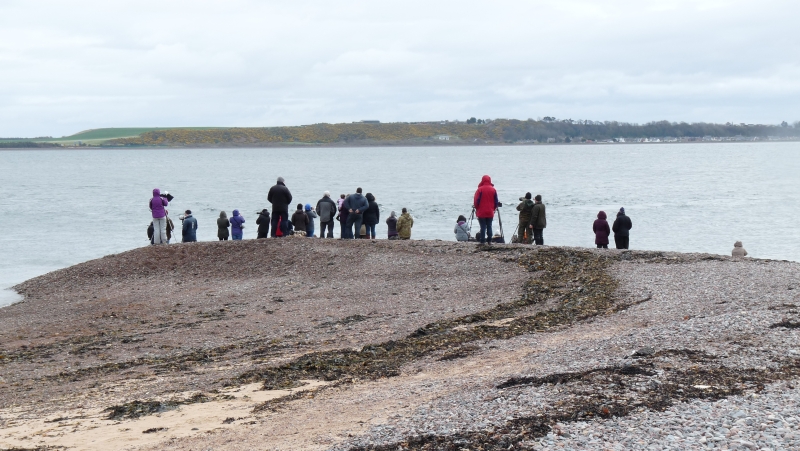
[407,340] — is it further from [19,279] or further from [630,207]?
[630,207]

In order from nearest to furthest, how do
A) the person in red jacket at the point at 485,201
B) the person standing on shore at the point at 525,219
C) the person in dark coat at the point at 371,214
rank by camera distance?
the person in red jacket at the point at 485,201 < the person standing on shore at the point at 525,219 < the person in dark coat at the point at 371,214

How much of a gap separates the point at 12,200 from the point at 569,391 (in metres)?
63.4

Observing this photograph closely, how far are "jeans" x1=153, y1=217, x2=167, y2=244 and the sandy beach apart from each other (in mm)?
2496

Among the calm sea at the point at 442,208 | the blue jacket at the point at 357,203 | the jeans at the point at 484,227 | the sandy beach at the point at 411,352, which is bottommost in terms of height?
the calm sea at the point at 442,208

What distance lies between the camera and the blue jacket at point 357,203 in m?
22.6

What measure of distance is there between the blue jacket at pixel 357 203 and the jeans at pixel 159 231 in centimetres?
485

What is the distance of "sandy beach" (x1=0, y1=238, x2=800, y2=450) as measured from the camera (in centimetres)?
745

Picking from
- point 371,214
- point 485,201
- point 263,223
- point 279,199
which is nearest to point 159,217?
point 263,223

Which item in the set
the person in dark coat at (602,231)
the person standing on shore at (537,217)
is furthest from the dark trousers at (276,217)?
the person in dark coat at (602,231)

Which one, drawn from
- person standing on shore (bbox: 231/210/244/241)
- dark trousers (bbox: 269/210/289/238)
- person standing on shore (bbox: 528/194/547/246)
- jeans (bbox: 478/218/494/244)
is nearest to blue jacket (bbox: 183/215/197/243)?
person standing on shore (bbox: 231/210/244/241)

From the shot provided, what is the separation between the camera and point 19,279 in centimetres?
2511

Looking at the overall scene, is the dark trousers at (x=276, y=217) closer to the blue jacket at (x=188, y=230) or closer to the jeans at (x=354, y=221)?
the jeans at (x=354, y=221)

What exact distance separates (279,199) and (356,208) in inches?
78.6

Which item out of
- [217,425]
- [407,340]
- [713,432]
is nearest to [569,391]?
[713,432]
